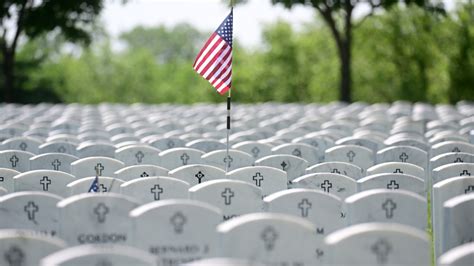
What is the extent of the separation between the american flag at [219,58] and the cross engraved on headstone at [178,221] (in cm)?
489

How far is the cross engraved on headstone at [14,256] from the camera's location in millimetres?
6453

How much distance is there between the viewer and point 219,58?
39.7 feet

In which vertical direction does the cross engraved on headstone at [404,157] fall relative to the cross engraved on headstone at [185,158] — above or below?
above

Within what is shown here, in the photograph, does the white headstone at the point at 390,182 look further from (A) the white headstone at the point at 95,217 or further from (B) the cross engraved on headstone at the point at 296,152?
(B) the cross engraved on headstone at the point at 296,152

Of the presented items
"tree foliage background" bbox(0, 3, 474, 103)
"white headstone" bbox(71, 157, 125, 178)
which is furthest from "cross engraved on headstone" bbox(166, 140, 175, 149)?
"tree foliage background" bbox(0, 3, 474, 103)

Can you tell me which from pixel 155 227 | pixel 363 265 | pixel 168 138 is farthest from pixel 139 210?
pixel 168 138

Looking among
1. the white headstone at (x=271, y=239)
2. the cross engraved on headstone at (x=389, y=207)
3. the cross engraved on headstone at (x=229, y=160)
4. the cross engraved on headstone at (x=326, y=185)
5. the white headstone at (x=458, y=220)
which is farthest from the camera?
the cross engraved on headstone at (x=229, y=160)

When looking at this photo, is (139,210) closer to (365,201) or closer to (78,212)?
(78,212)

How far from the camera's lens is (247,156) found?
453 inches

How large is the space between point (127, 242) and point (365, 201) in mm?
1988

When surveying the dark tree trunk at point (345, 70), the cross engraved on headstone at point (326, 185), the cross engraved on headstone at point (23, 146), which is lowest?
the cross engraved on headstone at point (23, 146)

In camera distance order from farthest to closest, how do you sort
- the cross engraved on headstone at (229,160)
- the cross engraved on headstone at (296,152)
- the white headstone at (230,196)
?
the cross engraved on headstone at (296,152)
the cross engraved on headstone at (229,160)
the white headstone at (230,196)

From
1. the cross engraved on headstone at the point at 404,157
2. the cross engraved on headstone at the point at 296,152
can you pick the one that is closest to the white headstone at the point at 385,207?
the cross engraved on headstone at the point at 404,157

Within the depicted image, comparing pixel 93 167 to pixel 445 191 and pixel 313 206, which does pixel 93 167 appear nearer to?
pixel 313 206
